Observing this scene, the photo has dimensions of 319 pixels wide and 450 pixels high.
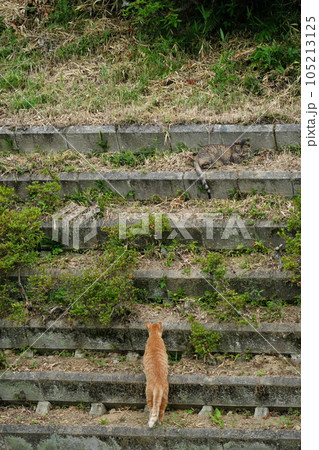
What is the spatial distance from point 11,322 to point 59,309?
569 millimetres

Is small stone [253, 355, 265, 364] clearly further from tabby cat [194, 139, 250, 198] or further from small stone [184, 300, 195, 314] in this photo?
tabby cat [194, 139, 250, 198]

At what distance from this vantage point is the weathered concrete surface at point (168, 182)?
813 centimetres

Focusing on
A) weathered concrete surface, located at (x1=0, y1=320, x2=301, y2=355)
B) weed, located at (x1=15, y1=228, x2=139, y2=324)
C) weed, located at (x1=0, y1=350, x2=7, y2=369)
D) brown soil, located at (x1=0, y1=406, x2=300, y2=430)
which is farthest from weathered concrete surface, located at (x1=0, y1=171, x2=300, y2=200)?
brown soil, located at (x1=0, y1=406, x2=300, y2=430)

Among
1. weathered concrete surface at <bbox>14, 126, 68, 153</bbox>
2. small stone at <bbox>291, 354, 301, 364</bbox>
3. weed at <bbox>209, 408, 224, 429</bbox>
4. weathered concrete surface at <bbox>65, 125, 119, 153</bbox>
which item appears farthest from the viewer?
weathered concrete surface at <bbox>14, 126, 68, 153</bbox>

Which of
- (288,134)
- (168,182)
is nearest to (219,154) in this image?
(168,182)

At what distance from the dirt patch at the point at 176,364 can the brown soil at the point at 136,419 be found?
41 centimetres

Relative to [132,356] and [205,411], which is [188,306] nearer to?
[132,356]

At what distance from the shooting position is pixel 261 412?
700 cm

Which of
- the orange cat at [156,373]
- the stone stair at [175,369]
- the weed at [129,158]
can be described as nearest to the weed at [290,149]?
the stone stair at [175,369]

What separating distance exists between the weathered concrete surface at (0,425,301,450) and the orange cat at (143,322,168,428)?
201 millimetres

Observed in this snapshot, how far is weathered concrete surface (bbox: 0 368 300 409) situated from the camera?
23.0 ft

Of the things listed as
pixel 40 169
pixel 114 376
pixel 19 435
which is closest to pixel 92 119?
pixel 40 169

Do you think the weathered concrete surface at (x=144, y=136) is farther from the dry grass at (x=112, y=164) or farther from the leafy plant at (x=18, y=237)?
the leafy plant at (x=18, y=237)

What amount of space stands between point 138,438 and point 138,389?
1.81 ft
